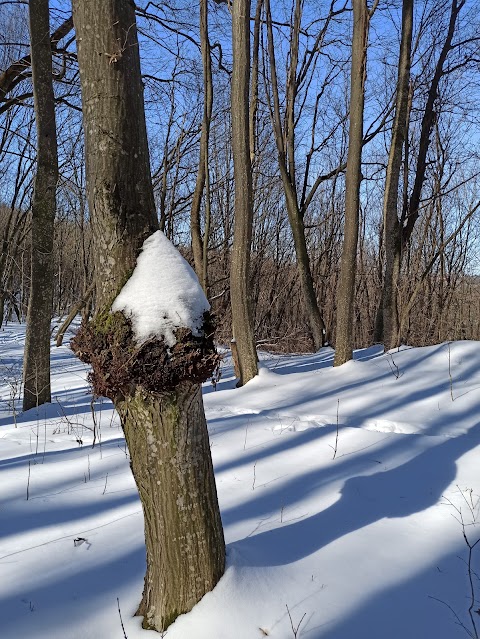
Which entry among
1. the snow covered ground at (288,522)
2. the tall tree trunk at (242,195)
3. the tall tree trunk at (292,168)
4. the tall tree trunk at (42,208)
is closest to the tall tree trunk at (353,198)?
the tall tree trunk at (242,195)

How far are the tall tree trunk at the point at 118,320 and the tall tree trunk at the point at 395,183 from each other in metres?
6.65

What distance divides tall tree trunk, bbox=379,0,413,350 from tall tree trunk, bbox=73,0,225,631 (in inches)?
262

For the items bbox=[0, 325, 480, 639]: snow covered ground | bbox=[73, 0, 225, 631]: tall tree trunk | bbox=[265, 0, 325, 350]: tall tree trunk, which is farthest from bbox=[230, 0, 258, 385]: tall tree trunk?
bbox=[265, 0, 325, 350]: tall tree trunk

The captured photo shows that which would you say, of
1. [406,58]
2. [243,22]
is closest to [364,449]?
[243,22]

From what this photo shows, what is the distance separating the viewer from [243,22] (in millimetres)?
5660

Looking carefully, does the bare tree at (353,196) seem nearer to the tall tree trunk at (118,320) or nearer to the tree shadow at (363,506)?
the tree shadow at (363,506)

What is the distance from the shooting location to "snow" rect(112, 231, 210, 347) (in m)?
1.85

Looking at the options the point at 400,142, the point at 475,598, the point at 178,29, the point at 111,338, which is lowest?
the point at 475,598

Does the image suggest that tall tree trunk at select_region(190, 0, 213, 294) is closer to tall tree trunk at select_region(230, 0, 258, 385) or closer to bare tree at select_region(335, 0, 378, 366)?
tall tree trunk at select_region(230, 0, 258, 385)

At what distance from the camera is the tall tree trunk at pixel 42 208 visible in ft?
19.8

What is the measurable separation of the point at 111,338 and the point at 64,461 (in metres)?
2.21

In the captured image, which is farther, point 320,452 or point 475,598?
point 320,452

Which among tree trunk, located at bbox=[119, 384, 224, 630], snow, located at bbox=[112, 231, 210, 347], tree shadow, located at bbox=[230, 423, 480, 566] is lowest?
tree shadow, located at bbox=[230, 423, 480, 566]

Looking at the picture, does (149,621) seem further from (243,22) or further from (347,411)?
(243,22)
